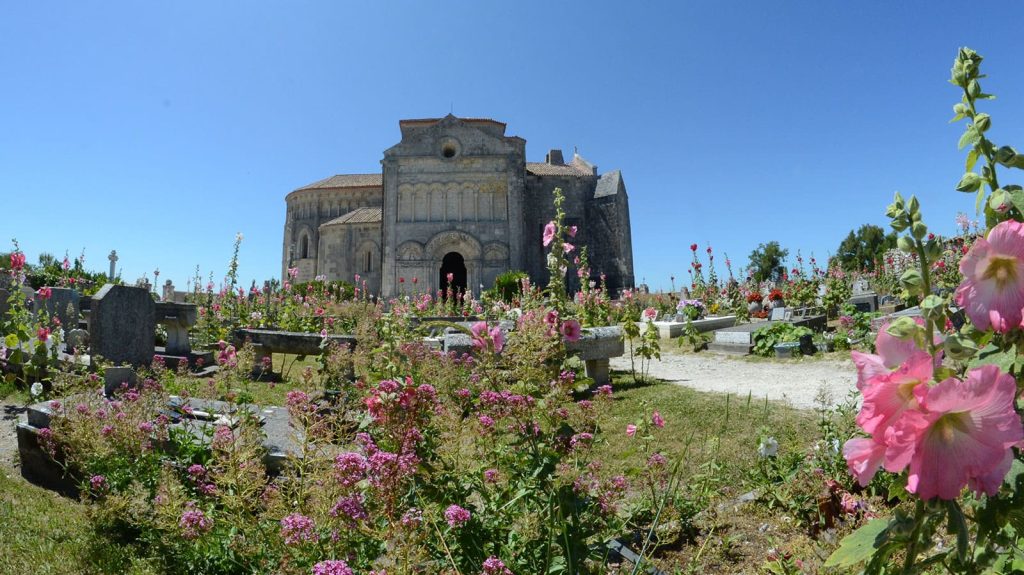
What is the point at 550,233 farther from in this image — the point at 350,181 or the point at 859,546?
the point at 350,181

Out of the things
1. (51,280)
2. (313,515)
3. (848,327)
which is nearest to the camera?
(313,515)

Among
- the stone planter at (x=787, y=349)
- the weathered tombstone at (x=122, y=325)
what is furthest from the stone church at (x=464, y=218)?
the weathered tombstone at (x=122, y=325)

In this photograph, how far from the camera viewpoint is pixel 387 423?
2021mm

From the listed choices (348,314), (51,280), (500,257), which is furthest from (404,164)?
(348,314)

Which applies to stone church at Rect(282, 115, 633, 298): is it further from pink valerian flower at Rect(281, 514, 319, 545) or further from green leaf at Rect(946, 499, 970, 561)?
green leaf at Rect(946, 499, 970, 561)

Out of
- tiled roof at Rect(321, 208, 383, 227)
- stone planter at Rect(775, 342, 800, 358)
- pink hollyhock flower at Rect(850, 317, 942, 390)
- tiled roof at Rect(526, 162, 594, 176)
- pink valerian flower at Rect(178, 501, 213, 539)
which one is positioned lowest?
pink valerian flower at Rect(178, 501, 213, 539)

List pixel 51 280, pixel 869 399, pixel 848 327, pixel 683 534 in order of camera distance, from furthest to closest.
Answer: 1. pixel 51 280
2. pixel 848 327
3. pixel 683 534
4. pixel 869 399

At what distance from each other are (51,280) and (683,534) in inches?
783

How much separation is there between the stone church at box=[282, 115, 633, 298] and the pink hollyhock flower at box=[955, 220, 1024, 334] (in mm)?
27677

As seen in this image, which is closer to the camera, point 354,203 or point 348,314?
point 348,314

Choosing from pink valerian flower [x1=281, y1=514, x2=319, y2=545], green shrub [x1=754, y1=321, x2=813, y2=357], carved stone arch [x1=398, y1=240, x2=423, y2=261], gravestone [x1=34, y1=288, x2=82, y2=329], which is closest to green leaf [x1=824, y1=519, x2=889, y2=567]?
pink valerian flower [x1=281, y1=514, x2=319, y2=545]

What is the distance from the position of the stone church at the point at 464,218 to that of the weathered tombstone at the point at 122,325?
823 inches

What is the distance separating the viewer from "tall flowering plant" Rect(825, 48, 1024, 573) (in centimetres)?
73

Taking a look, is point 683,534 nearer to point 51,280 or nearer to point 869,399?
point 869,399
